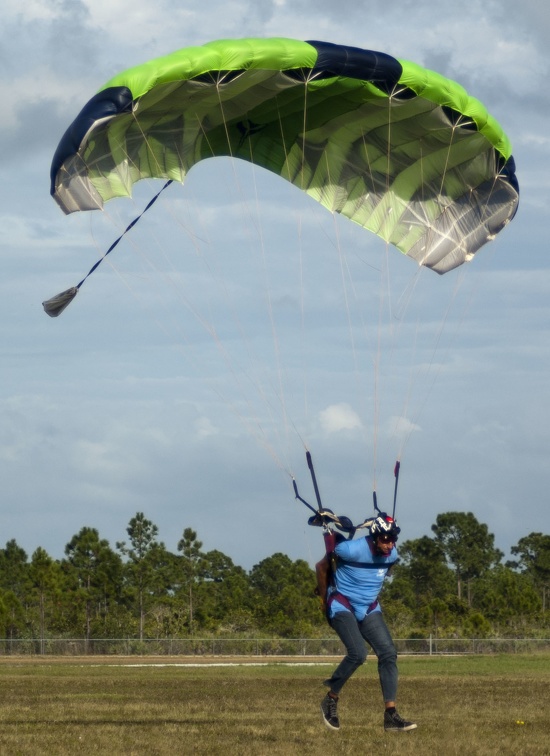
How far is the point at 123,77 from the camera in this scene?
12008 mm

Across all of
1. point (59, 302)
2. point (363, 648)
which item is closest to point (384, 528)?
point (363, 648)

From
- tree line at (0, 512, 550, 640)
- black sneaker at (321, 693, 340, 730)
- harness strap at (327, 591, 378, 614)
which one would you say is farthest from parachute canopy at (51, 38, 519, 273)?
tree line at (0, 512, 550, 640)

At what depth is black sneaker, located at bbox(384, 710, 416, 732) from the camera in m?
10.8

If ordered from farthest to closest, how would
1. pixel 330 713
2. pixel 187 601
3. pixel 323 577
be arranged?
pixel 187 601
pixel 323 577
pixel 330 713

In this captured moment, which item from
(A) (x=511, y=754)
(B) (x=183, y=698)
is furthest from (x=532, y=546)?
(A) (x=511, y=754)

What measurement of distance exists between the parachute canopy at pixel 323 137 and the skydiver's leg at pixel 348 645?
5029 mm

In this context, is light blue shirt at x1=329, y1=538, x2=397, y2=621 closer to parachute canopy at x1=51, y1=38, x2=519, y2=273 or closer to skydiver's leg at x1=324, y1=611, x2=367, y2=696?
skydiver's leg at x1=324, y1=611, x2=367, y2=696

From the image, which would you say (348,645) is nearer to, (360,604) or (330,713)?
(360,604)

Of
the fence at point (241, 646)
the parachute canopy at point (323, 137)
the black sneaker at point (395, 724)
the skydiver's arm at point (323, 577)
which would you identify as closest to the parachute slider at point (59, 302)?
the parachute canopy at point (323, 137)

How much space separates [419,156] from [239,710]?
6969 mm

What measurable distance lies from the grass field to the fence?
867 inches

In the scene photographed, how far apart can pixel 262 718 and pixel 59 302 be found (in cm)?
500

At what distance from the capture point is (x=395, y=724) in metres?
10.8

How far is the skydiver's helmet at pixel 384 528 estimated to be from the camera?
35.9 feet
